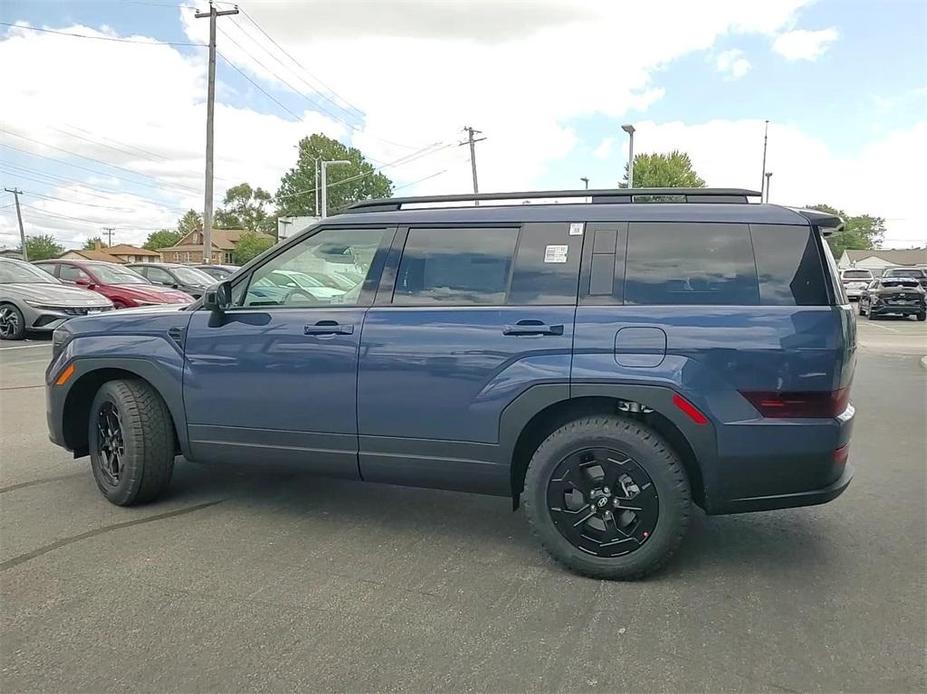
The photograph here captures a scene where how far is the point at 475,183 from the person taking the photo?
43.8 meters

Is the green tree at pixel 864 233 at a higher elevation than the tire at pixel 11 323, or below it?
higher

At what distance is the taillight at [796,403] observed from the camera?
316 cm

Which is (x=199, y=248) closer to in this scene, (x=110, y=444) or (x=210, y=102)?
(x=210, y=102)

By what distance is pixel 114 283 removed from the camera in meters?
15.1

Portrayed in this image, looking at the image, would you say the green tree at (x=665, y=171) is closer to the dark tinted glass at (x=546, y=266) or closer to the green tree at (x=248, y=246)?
the green tree at (x=248, y=246)

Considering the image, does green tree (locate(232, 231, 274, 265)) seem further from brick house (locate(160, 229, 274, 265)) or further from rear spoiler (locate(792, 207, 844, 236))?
rear spoiler (locate(792, 207, 844, 236))

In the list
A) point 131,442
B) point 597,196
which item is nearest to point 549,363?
point 597,196

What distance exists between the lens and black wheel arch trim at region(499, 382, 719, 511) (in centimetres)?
326

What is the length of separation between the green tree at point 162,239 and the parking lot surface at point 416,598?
12689 centimetres

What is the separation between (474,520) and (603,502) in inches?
42.8

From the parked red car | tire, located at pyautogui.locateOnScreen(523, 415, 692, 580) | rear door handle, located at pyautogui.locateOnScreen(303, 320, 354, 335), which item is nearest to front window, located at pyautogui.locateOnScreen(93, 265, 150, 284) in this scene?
the parked red car

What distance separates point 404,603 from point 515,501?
34.1 inches

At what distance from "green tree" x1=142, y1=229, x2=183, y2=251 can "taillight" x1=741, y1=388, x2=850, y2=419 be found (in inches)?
5069

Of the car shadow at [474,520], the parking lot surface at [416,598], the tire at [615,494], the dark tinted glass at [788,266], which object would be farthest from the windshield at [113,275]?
the dark tinted glass at [788,266]
